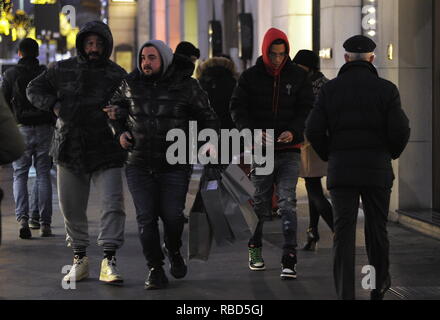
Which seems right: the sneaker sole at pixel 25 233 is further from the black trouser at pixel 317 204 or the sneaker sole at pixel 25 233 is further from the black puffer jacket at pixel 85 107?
the black trouser at pixel 317 204

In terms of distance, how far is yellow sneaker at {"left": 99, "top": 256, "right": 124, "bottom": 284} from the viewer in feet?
28.9

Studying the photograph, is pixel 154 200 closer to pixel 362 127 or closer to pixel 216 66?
pixel 362 127

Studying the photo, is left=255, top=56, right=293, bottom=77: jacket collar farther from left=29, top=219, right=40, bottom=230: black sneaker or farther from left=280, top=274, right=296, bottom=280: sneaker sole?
left=29, top=219, right=40, bottom=230: black sneaker

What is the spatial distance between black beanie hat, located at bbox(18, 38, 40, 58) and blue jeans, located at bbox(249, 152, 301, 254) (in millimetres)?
3828

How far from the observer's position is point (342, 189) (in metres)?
7.60

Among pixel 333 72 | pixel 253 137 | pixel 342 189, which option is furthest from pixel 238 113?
pixel 333 72

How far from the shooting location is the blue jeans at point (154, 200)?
28.5 feet

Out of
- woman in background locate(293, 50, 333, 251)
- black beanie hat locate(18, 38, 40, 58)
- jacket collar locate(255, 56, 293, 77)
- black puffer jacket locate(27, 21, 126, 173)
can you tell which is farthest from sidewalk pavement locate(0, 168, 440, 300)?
black beanie hat locate(18, 38, 40, 58)

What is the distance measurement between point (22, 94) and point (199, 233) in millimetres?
4049

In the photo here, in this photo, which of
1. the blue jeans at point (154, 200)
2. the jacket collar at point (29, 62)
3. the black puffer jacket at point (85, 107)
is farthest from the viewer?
the jacket collar at point (29, 62)

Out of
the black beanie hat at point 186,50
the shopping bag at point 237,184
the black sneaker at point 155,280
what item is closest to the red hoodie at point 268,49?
the shopping bag at point 237,184

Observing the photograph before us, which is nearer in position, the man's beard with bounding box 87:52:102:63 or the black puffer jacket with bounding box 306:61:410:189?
the black puffer jacket with bounding box 306:61:410:189

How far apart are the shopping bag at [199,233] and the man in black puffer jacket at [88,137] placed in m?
0.67
